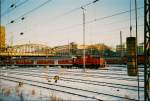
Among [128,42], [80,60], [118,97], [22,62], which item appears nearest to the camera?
[128,42]

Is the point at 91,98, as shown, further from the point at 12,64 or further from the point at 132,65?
the point at 12,64

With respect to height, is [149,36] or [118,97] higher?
[149,36]

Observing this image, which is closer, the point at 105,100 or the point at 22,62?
the point at 105,100

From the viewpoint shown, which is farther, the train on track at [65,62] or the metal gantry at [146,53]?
the train on track at [65,62]

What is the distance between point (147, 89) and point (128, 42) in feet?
8.04

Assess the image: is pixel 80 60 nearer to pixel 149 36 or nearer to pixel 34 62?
pixel 34 62

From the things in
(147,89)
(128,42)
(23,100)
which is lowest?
(23,100)

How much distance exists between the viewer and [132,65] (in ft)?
34.7

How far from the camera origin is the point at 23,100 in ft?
50.8

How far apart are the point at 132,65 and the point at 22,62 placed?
73.5 metres

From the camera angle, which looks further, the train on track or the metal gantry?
the train on track

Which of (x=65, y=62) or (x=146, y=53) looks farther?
(x=65, y=62)

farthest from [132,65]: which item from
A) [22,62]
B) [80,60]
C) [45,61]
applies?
[22,62]

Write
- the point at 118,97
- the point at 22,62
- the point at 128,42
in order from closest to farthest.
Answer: the point at 128,42 → the point at 118,97 → the point at 22,62
